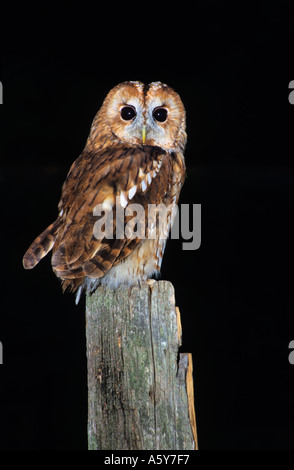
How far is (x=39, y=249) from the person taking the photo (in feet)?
7.84

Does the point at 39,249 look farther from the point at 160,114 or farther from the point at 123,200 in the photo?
the point at 160,114

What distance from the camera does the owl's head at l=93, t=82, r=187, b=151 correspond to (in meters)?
2.57

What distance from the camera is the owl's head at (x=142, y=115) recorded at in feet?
8.43

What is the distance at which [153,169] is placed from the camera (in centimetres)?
247

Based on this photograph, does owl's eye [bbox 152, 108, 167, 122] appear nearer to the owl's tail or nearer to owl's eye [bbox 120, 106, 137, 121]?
owl's eye [bbox 120, 106, 137, 121]

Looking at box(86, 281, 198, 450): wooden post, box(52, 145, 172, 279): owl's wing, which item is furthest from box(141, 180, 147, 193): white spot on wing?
box(86, 281, 198, 450): wooden post

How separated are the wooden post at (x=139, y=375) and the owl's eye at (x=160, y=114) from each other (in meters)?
0.92

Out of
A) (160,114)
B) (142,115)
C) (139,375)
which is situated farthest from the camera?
(160,114)

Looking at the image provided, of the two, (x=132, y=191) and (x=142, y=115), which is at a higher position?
(x=142, y=115)

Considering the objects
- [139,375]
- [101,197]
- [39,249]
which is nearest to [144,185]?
[101,197]

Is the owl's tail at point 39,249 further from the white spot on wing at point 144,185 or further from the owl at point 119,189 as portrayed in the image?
the white spot on wing at point 144,185

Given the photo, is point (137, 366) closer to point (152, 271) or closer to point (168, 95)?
point (152, 271)

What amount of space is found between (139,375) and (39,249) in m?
0.71

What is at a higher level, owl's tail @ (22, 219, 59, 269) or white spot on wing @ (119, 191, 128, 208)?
white spot on wing @ (119, 191, 128, 208)
